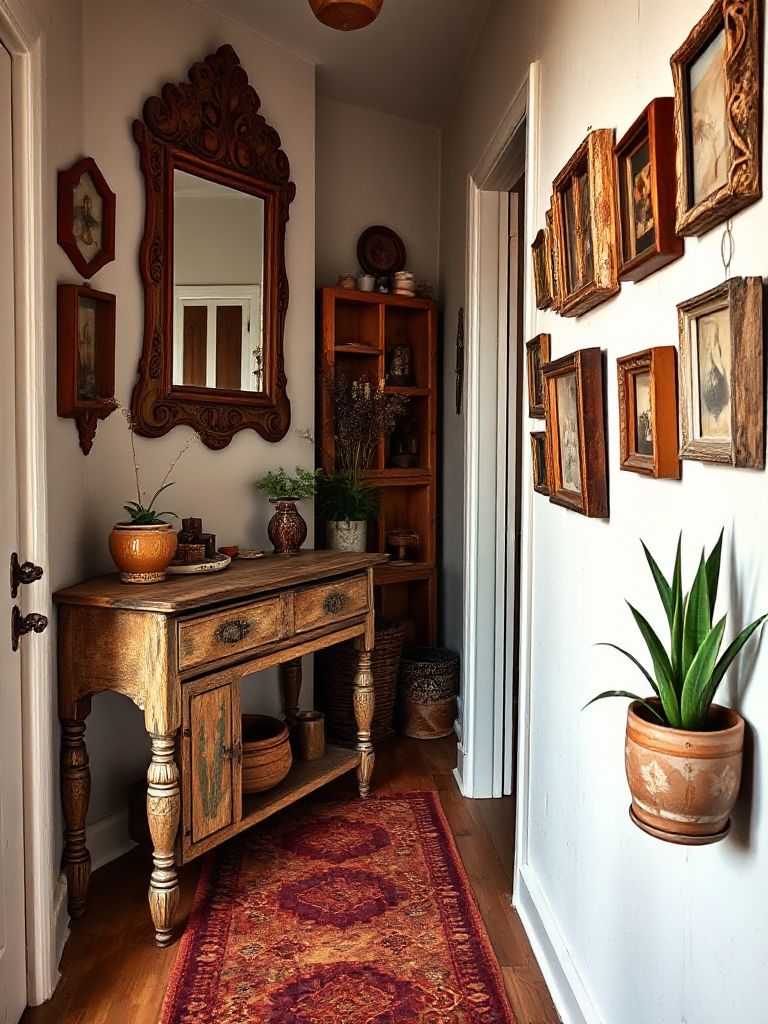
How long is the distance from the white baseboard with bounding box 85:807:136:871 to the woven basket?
1.04 metres

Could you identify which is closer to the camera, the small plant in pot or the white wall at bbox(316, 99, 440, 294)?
the small plant in pot

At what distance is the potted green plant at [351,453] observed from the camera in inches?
138

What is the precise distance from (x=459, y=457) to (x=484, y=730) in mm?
1139

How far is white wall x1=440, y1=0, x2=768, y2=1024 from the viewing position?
3.46ft

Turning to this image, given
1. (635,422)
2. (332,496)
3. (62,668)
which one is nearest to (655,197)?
(635,422)

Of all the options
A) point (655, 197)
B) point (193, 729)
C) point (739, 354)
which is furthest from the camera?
point (193, 729)

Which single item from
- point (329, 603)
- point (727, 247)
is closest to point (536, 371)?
point (329, 603)

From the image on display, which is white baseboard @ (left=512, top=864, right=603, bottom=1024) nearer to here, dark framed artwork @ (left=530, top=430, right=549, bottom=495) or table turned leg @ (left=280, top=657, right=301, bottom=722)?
dark framed artwork @ (left=530, top=430, right=549, bottom=495)

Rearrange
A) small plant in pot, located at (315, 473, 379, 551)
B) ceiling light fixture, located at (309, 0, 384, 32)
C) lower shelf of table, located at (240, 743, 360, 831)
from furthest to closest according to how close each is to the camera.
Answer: small plant in pot, located at (315, 473, 379, 551), lower shelf of table, located at (240, 743, 360, 831), ceiling light fixture, located at (309, 0, 384, 32)

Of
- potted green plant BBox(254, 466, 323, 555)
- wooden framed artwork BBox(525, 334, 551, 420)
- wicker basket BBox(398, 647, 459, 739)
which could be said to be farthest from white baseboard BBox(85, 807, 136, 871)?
wooden framed artwork BBox(525, 334, 551, 420)

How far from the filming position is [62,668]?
2262mm

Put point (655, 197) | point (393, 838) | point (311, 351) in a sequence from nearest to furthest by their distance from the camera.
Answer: point (655, 197) < point (393, 838) < point (311, 351)

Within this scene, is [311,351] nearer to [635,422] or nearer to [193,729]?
[193,729]

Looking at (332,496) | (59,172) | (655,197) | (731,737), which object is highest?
(59,172)
